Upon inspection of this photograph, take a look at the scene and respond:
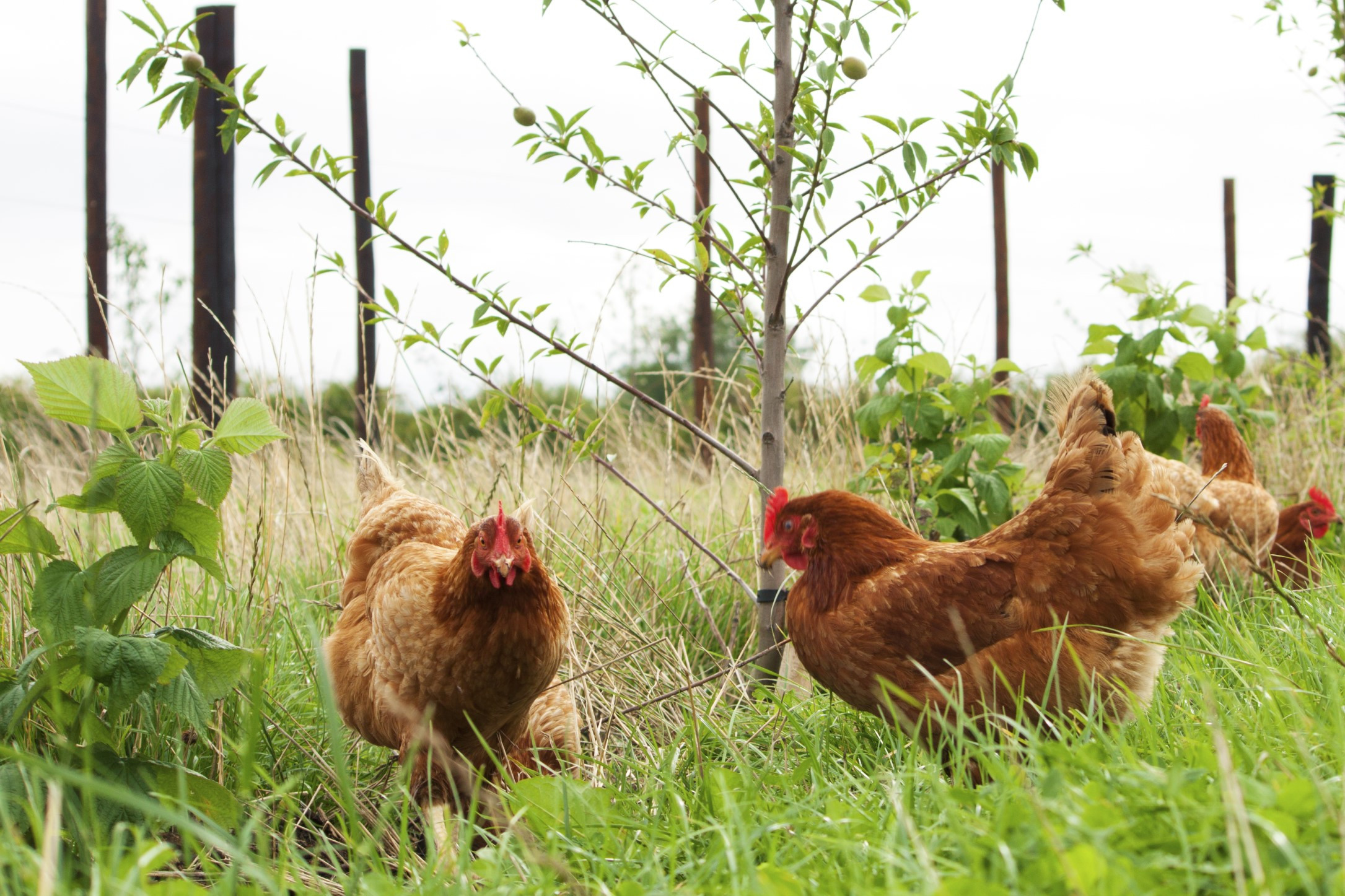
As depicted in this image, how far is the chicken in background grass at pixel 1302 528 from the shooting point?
4.38m

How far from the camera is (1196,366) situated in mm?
4414

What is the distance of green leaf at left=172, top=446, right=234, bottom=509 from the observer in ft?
6.42

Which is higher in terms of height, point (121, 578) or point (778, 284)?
point (778, 284)

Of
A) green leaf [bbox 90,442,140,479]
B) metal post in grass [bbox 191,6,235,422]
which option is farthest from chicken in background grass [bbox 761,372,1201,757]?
metal post in grass [bbox 191,6,235,422]

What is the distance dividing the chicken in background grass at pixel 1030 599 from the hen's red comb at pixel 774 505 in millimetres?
206

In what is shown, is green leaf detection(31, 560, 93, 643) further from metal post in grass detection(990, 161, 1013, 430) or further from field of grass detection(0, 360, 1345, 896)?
metal post in grass detection(990, 161, 1013, 430)

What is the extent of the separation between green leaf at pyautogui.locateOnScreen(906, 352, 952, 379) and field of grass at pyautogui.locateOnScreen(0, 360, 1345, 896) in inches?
25.9

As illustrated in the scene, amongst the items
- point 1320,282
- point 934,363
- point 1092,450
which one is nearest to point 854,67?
point 1092,450

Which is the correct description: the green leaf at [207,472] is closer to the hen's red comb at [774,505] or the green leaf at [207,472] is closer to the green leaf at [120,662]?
the green leaf at [120,662]

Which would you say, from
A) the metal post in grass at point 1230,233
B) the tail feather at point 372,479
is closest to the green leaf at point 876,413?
the tail feather at point 372,479

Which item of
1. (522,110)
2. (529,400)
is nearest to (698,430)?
(529,400)

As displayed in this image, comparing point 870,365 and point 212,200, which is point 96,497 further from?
point 212,200

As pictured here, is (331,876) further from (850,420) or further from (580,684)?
(850,420)

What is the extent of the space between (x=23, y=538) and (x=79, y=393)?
393 mm
